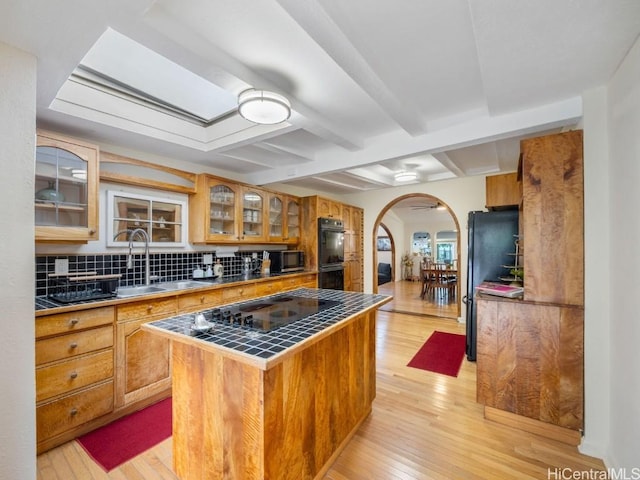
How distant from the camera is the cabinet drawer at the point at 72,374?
1.76 metres

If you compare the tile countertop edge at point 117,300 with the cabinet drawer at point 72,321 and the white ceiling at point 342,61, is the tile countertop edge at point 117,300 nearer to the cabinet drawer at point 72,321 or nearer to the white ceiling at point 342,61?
the cabinet drawer at point 72,321

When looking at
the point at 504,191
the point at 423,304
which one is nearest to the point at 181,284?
the point at 504,191

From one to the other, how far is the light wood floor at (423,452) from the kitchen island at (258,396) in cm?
24

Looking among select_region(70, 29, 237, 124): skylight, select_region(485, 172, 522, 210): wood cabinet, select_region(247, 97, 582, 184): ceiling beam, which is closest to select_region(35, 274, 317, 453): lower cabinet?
select_region(70, 29, 237, 124): skylight

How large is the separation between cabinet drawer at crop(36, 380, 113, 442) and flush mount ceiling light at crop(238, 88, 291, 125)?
7.21 feet

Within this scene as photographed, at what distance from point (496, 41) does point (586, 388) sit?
7.02 ft

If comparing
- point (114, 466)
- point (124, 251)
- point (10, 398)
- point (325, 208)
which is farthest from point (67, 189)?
point (325, 208)

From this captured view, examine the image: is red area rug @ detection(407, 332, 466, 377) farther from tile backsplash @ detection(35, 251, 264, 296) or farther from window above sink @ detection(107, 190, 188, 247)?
window above sink @ detection(107, 190, 188, 247)

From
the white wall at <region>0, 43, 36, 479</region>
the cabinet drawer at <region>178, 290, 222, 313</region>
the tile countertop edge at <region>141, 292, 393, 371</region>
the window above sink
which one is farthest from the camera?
the window above sink

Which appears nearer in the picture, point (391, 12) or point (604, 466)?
point (391, 12)

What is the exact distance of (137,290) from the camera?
9.01 feet

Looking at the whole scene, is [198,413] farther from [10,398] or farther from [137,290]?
[137,290]

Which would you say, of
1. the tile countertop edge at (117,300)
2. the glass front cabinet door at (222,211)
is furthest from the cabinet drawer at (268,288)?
the glass front cabinet door at (222,211)

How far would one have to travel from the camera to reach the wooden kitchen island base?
3.94 feet
